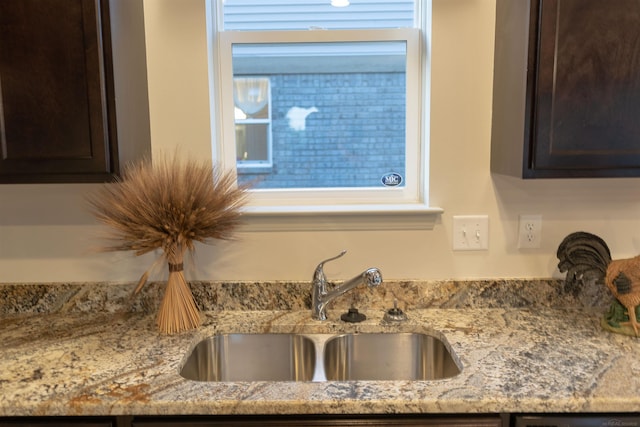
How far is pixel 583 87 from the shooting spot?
1297 mm

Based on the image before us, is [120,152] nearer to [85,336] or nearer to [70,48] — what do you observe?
[70,48]

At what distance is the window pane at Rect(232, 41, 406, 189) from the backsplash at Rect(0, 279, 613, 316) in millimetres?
380

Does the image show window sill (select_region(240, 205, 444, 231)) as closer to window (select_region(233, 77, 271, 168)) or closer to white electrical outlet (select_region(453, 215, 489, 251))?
white electrical outlet (select_region(453, 215, 489, 251))

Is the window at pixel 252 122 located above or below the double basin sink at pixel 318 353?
above

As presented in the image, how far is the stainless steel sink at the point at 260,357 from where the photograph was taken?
151 centimetres

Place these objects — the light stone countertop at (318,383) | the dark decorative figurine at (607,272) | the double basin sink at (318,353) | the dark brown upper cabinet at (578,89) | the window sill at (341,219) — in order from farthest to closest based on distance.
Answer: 1. the window sill at (341,219)
2. the double basin sink at (318,353)
3. the dark decorative figurine at (607,272)
4. the dark brown upper cabinet at (578,89)
5. the light stone countertop at (318,383)

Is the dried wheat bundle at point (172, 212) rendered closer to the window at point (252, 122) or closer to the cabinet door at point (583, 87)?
the window at point (252, 122)

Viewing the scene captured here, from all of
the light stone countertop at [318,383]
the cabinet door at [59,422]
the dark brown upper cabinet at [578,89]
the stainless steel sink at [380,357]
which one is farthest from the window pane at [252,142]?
the cabinet door at [59,422]

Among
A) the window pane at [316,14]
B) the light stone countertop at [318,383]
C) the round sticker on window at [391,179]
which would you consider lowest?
the light stone countertop at [318,383]

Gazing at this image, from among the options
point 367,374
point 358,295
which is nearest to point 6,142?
point 358,295

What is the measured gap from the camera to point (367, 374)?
1547 millimetres

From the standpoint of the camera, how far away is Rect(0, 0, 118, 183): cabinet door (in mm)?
1306

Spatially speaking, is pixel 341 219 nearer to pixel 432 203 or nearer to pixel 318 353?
pixel 432 203

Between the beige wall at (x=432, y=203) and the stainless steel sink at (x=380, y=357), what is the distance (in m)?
0.24
